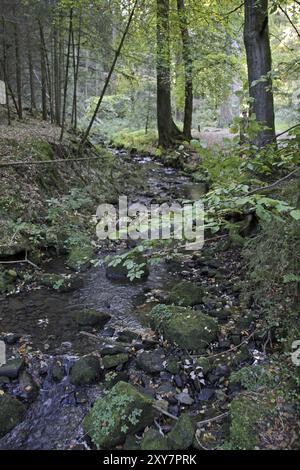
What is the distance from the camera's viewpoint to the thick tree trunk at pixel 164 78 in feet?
43.4

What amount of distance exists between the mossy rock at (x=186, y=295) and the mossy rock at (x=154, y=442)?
2217 mm

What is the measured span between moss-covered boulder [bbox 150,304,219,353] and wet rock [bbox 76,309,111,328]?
0.69 meters

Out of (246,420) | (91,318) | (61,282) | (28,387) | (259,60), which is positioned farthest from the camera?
(61,282)

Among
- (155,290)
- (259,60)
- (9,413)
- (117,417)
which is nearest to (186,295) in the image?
(155,290)

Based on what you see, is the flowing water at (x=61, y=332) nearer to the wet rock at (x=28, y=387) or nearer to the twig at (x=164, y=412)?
the wet rock at (x=28, y=387)

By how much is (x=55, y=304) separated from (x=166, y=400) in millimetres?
2600

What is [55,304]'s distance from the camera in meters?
5.54

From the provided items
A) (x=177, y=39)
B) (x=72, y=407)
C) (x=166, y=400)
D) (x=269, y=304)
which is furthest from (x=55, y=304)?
(x=177, y=39)

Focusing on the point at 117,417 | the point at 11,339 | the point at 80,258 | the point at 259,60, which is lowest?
the point at 117,417

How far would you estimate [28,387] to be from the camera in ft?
12.7

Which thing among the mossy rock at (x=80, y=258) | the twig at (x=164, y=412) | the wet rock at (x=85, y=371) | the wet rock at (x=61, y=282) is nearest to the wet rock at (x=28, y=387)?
the wet rock at (x=85, y=371)

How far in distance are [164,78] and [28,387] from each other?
13330mm

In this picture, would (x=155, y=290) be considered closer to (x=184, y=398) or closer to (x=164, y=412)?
(x=184, y=398)

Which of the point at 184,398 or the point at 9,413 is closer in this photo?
the point at 9,413
